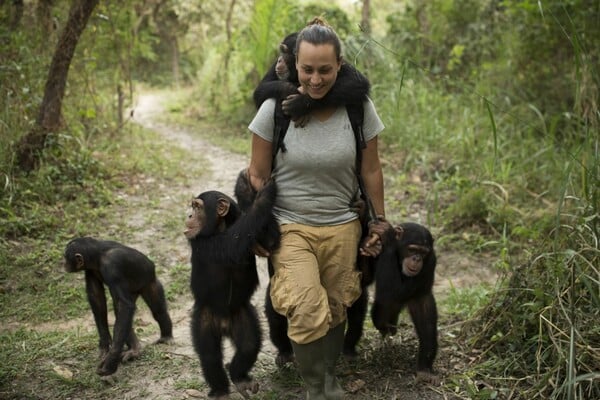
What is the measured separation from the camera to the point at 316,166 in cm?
319

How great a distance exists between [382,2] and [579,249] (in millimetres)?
19125

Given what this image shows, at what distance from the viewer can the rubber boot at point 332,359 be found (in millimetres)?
3297

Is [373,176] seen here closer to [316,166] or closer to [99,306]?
[316,166]

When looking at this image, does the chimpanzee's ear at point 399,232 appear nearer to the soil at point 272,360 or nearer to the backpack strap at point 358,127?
the backpack strap at point 358,127

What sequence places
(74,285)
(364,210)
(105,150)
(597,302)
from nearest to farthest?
(597,302) → (364,210) → (74,285) → (105,150)

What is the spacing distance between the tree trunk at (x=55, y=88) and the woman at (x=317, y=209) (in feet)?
15.4

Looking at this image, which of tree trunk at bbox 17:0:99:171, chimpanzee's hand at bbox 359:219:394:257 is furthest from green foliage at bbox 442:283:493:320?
tree trunk at bbox 17:0:99:171

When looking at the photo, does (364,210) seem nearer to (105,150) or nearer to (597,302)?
(597,302)

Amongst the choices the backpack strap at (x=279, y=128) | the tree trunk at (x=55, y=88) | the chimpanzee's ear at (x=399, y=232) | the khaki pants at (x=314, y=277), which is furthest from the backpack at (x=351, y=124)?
the tree trunk at (x=55, y=88)

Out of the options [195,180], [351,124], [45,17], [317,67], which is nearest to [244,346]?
[351,124]

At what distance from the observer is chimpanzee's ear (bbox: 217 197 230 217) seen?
11.6 feet

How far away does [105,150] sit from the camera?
8.99m

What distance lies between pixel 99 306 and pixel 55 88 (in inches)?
162

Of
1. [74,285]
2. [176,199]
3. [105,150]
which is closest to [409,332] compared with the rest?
[74,285]
